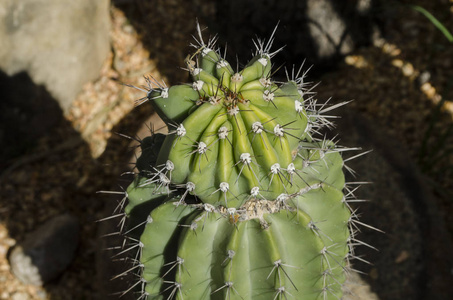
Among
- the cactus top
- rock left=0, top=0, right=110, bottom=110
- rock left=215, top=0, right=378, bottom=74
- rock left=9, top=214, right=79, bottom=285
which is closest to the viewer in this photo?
the cactus top

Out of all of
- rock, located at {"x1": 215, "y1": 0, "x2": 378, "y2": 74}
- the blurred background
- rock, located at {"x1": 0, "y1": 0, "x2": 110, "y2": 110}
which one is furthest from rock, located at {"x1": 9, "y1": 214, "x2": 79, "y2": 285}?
rock, located at {"x1": 215, "y1": 0, "x2": 378, "y2": 74}

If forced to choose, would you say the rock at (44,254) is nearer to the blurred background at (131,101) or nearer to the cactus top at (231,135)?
the blurred background at (131,101)

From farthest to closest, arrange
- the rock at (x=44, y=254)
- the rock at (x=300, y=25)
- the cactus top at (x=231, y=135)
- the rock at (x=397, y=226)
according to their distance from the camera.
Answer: the rock at (x=300, y=25)
the rock at (x=44, y=254)
the rock at (x=397, y=226)
the cactus top at (x=231, y=135)

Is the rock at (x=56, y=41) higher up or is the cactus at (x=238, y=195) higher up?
the cactus at (x=238, y=195)

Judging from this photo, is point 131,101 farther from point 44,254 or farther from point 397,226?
point 397,226

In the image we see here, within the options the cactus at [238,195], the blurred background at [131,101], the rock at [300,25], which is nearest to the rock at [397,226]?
the blurred background at [131,101]

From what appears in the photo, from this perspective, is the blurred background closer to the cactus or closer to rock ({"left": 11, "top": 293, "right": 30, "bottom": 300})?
rock ({"left": 11, "top": 293, "right": 30, "bottom": 300})

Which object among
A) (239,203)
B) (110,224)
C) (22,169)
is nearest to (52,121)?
(22,169)

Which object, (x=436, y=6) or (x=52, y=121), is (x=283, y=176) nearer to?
(x=52, y=121)
